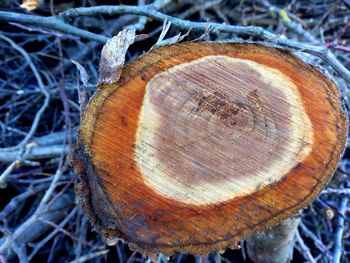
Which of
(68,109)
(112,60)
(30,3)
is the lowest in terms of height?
(68,109)

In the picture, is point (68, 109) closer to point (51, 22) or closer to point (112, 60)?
point (51, 22)

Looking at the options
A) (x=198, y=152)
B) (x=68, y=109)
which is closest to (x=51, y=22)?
(x=68, y=109)

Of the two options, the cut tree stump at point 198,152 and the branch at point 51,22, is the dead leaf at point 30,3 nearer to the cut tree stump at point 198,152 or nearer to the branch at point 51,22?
the branch at point 51,22

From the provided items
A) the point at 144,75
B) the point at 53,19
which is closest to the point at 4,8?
the point at 53,19

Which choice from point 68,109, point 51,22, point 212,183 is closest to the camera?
point 212,183

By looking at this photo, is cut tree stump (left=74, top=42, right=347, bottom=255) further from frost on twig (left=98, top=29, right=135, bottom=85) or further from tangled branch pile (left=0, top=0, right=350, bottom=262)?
tangled branch pile (left=0, top=0, right=350, bottom=262)
